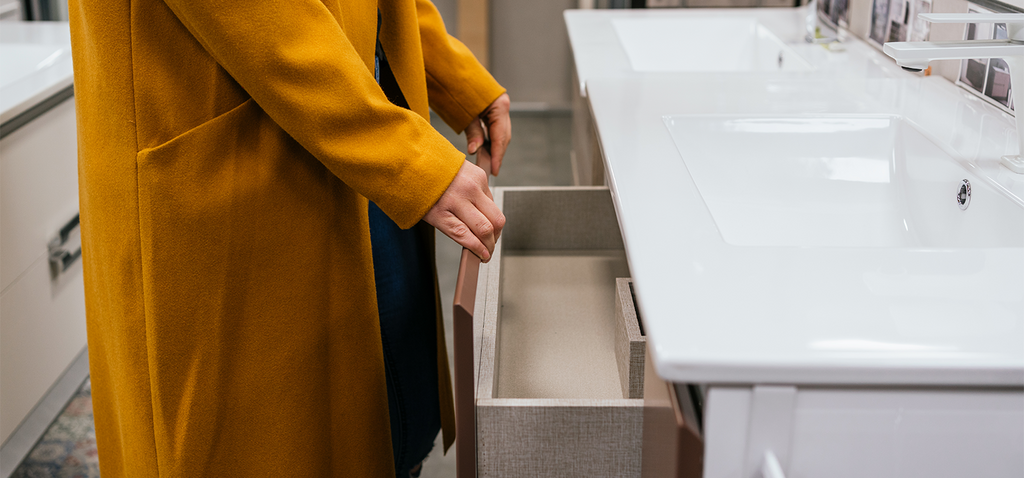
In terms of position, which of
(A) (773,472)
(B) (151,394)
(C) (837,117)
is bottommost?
(B) (151,394)

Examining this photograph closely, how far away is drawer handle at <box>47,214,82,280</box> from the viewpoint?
1.43 metres

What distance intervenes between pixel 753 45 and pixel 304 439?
4.73 feet

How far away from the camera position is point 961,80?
105cm

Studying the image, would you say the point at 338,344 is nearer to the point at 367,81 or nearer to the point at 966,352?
the point at 367,81

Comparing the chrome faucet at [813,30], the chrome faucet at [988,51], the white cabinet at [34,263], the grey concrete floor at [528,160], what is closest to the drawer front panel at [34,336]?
the white cabinet at [34,263]

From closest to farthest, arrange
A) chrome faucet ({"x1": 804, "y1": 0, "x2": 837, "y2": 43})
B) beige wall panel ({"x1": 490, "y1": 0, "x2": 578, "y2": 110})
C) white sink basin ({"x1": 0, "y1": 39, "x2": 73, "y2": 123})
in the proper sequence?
white sink basin ({"x1": 0, "y1": 39, "x2": 73, "y2": 123}), chrome faucet ({"x1": 804, "y1": 0, "x2": 837, "y2": 43}), beige wall panel ({"x1": 490, "y1": 0, "x2": 578, "y2": 110})

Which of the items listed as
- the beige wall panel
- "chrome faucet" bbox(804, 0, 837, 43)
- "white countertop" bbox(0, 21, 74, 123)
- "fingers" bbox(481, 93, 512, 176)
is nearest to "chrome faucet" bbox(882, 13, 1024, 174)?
"fingers" bbox(481, 93, 512, 176)

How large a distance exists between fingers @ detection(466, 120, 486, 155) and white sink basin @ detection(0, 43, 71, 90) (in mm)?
962

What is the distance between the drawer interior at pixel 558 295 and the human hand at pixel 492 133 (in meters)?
0.13

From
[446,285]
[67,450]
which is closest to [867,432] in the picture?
[67,450]

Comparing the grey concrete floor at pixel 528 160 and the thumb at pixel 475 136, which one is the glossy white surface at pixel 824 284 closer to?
the thumb at pixel 475 136

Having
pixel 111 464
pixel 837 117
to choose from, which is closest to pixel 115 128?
pixel 111 464

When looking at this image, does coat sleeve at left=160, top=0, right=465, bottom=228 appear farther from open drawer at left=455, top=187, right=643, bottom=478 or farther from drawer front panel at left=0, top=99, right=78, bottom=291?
drawer front panel at left=0, top=99, right=78, bottom=291

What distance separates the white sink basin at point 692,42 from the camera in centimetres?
176
